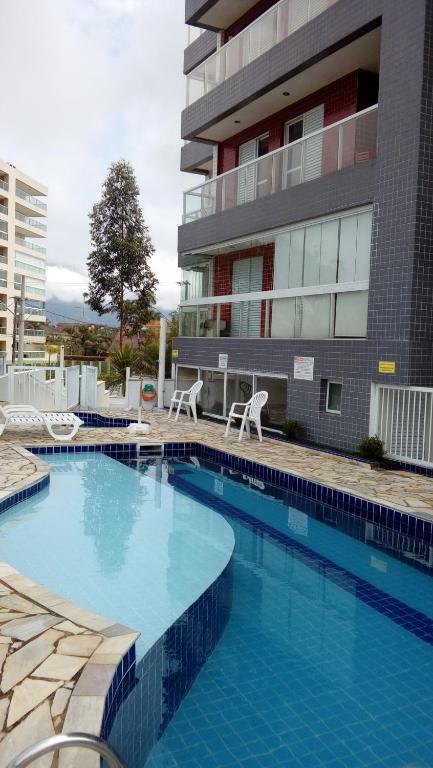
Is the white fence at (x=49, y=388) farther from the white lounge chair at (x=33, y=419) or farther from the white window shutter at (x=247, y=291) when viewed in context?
the white window shutter at (x=247, y=291)

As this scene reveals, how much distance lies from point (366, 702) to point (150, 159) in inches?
1108

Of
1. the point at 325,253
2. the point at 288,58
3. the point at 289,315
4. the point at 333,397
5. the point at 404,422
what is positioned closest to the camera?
the point at 404,422

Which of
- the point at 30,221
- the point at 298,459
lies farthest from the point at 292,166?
the point at 30,221

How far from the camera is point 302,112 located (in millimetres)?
14133

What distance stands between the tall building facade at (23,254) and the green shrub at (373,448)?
45.4 meters

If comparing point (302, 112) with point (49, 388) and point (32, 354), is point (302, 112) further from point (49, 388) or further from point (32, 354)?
point (32, 354)

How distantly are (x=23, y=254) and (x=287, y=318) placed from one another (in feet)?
178

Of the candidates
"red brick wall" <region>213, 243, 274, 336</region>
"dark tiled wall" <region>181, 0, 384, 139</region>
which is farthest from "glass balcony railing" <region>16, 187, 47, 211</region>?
"red brick wall" <region>213, 243, 274, 336</region>

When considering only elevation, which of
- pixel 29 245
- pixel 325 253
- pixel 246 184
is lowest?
pixel 325 253

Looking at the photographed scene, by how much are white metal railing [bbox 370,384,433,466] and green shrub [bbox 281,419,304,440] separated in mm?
2070

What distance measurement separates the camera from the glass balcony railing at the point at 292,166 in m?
10.9

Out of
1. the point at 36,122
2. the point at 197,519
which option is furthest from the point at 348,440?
the point at 36,122

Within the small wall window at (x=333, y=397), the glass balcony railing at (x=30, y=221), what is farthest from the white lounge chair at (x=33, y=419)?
the glass balcony railing at (x=30, y=221)

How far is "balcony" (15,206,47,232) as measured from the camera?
5955cm
